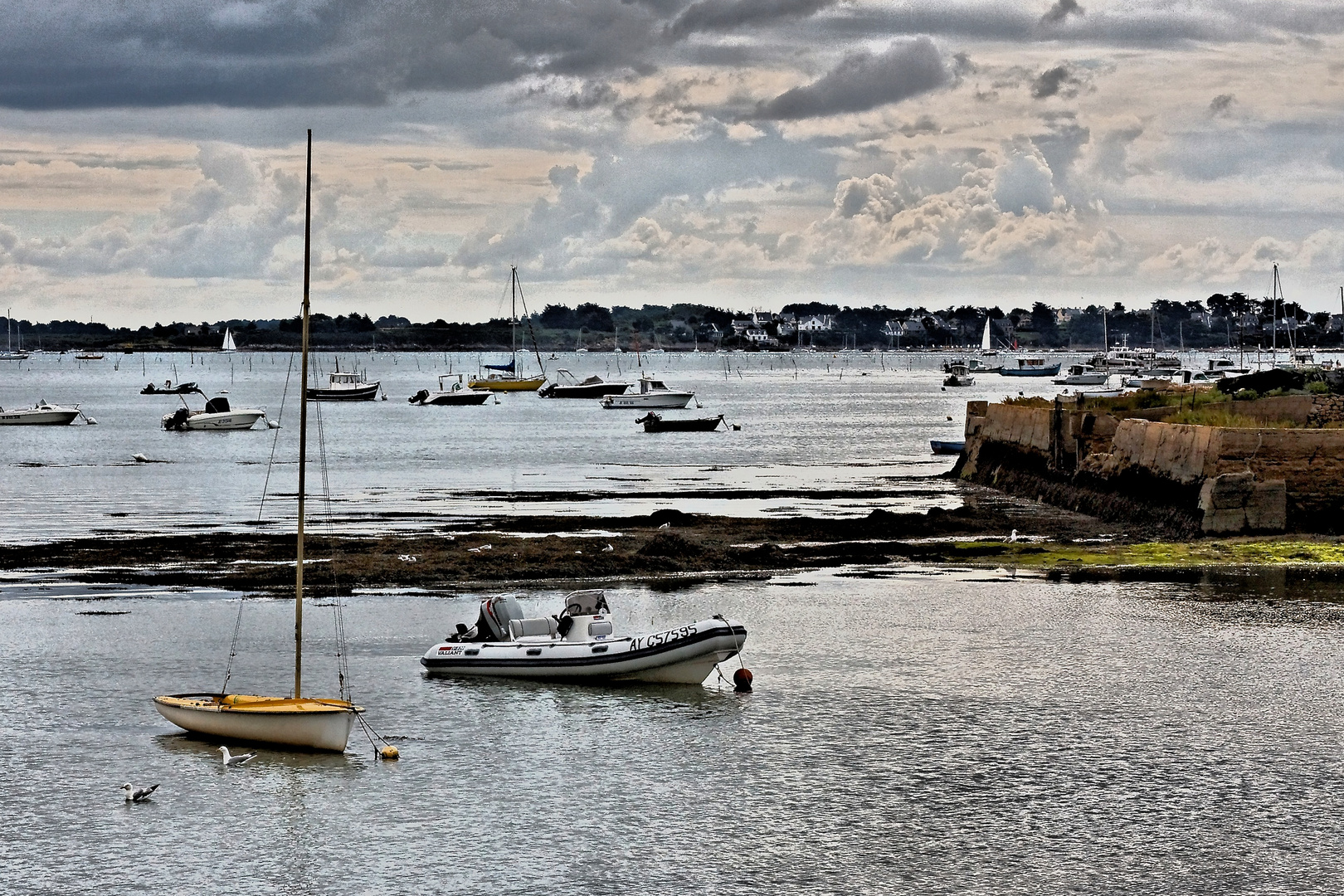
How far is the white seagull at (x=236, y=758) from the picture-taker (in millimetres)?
21969

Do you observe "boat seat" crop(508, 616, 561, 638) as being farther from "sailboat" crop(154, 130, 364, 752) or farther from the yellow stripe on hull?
the yellow stripe on hull

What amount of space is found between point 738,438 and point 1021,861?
7809 cm

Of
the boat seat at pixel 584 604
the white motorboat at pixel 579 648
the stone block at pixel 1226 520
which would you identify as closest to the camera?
the white motorboat at pixel 579 648

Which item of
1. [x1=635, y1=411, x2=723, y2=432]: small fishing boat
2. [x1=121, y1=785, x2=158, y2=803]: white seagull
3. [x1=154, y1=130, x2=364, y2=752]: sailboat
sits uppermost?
[x1=635, y1=411, x2=723, y2=432]: small fishing boat

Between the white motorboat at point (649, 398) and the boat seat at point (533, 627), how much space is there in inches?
3852

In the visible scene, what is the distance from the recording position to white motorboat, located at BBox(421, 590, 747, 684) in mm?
25641

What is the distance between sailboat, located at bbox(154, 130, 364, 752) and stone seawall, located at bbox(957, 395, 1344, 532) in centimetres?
2524

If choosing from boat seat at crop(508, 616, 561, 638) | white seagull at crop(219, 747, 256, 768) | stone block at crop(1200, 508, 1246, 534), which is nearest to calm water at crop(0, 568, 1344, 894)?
white seagull at crop(219, 747, 256, 768)

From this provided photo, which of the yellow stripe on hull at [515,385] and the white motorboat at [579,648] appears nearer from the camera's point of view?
the white motorboat at [579,648]

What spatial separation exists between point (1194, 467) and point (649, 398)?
300ft

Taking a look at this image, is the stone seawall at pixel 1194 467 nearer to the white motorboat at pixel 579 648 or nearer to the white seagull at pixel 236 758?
the white motorboat at pixel 579 648

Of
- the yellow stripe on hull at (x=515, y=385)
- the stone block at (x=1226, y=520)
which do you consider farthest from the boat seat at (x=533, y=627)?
the yellow stripe on hull at (x=515, y=385)

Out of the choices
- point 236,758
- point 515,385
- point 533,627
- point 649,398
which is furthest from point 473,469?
point 515,385

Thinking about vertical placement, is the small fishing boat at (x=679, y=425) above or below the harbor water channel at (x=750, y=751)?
above
